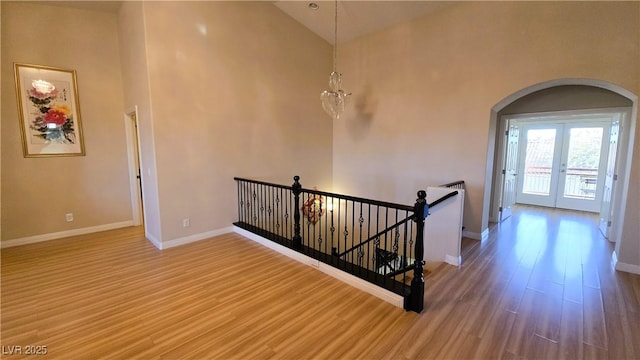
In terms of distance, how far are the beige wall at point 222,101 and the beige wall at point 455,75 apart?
4.17 ft

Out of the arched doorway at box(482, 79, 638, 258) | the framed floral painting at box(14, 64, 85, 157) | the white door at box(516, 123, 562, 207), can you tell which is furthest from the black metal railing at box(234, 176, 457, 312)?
the white door at box(516, 123, 562, 207)

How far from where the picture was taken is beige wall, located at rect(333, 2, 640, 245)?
3.39m

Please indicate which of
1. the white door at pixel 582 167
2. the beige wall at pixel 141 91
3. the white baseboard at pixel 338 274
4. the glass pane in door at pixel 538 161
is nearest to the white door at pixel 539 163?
the glass pane in door at pixel 538 161

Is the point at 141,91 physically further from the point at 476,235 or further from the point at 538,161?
the point at 538,161

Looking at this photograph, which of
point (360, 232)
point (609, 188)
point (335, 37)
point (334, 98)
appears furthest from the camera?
point (335, 37)

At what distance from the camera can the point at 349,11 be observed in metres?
5.04

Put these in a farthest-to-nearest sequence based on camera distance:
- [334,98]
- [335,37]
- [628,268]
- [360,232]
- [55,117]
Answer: [335,37], [55,117], [334,98], [628,268], [360,232]

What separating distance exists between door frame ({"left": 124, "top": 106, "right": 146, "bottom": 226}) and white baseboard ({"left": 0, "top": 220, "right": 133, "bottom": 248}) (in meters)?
0.20

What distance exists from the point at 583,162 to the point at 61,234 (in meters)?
11.2

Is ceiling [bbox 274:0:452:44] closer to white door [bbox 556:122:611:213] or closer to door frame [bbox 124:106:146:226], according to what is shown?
door frame [bbox 124:106:146:226]

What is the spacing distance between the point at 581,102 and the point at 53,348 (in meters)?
7.20

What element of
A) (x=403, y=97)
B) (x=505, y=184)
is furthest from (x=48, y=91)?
(x=505, y=184)

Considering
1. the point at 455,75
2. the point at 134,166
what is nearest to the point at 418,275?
the point at 455,75

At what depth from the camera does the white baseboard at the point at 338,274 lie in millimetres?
2652
